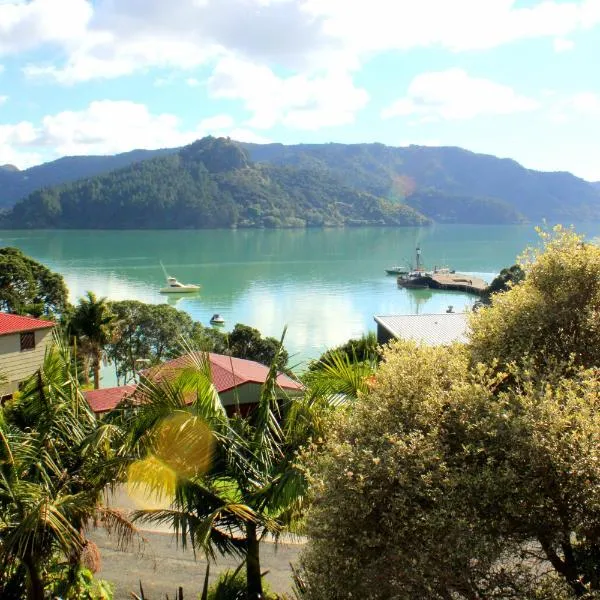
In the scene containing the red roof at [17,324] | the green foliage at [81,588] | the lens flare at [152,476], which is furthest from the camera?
the red roof at [17,324]

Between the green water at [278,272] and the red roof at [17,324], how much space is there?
2513 centimetres

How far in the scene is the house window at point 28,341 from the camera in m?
19.6

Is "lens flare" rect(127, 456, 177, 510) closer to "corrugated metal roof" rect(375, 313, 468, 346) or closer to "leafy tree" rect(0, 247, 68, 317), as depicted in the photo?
"corrugated metal roof" rect(375, 313, 468, 346)

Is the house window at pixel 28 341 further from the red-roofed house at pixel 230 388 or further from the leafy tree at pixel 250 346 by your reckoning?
the leafy tree at pixel 250 346

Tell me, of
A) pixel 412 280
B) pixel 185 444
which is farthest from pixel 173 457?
pixel 412 280

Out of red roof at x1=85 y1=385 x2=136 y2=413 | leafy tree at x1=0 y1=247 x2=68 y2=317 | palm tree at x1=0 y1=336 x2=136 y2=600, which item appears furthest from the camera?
leafy tree at x1=0 y1=247 x2=68 y2=317

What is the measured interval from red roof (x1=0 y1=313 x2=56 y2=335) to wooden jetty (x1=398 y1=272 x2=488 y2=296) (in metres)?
79.6

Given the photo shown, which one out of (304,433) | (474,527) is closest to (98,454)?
(304,433)

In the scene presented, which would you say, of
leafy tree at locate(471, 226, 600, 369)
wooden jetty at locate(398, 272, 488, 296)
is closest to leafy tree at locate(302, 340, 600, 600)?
leafy tree at locate(471, 226, 600, 369)

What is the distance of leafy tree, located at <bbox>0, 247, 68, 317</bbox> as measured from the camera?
115 feet

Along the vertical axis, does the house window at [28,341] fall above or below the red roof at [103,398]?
above

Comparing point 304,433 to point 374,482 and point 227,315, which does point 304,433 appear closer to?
point 374,482

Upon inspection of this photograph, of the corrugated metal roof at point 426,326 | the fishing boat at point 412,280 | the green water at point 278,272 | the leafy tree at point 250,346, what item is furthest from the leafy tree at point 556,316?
the fishing boat at point 412,280

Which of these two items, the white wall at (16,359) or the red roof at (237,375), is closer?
the red roof at (237,375)
